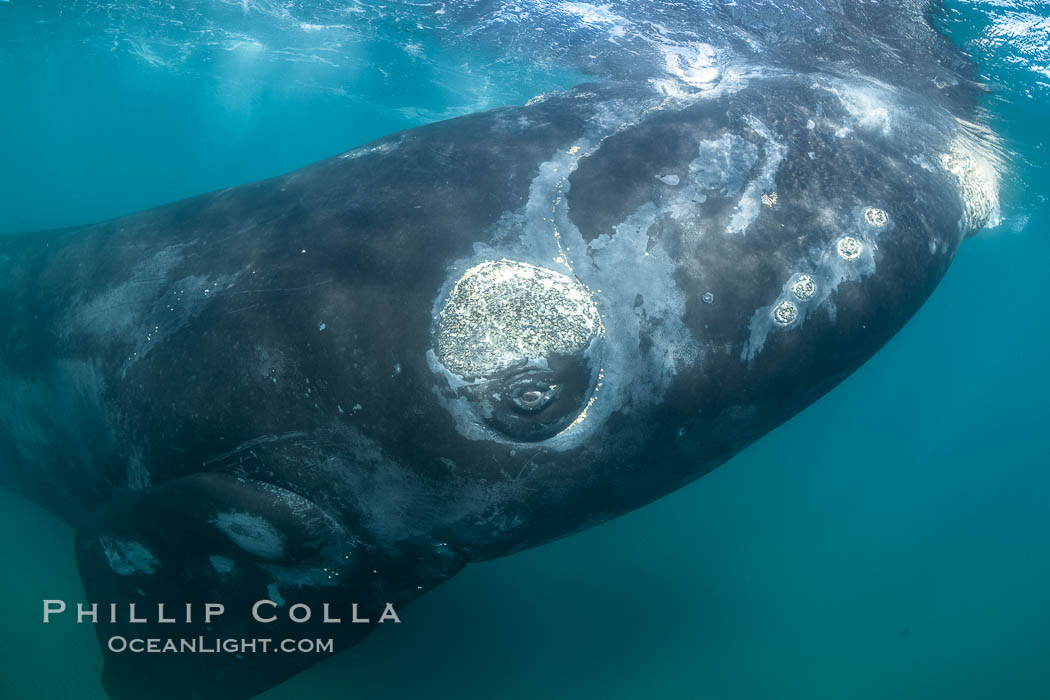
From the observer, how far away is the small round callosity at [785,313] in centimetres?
461

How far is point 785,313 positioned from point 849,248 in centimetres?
95

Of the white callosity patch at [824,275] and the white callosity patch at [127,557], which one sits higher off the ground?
the white callosity patch at [824,275]

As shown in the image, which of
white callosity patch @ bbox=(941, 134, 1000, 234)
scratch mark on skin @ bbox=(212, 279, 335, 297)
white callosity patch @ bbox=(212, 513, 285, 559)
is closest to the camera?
white callosity patch @ bbox=(212, 513, 285, 559)

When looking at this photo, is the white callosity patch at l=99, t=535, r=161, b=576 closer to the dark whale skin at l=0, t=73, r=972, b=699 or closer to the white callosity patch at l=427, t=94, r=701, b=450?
the dark whale skin at l=0, t=73, r=972, b=699

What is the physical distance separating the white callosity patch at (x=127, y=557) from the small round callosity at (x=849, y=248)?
645cm

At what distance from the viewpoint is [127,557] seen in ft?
14.7

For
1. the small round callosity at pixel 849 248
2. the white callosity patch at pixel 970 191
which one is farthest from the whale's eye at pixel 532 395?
the white callosity patch at pixel 970 191

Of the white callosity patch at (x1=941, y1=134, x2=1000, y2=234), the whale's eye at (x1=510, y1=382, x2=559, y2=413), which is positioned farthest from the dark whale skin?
the white callosity patch at (x1=941, y1=134, x2=1000, y2=234)

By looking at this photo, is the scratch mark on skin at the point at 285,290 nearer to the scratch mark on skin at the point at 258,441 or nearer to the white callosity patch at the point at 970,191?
the scratch mark on skin at the point at 258,441

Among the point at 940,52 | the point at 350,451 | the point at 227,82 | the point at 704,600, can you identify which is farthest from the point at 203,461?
the point at 227,82

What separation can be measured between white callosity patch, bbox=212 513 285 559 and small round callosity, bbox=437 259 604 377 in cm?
191

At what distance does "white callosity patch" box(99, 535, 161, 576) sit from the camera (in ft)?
14.5

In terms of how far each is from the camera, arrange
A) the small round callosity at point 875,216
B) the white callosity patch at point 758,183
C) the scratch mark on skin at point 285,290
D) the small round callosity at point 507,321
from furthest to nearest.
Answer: the small round callosity at point 875,216 → the white callosity patch at point 758,183 → the scratch mark on skin at point 285,290 → the small round callosity at point 507,321

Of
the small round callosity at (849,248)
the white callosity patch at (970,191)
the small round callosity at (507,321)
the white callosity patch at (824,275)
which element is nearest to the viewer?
the small round callosity at (507,321)
